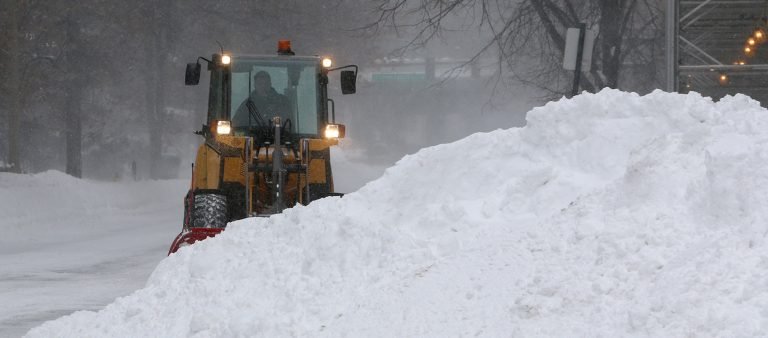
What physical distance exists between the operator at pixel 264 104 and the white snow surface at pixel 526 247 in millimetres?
4461

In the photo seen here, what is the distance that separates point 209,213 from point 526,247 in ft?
18.3

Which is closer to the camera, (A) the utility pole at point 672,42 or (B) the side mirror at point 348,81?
(B) the side mirror at point 348,81

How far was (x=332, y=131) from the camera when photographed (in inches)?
491

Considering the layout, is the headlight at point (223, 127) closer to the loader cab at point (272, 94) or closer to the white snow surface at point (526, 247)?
the loader cab at point (272, 94)

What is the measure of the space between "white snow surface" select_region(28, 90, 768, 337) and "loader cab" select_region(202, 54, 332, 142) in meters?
4.47

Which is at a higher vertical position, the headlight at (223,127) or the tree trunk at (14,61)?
the tree trunk at (14,61)

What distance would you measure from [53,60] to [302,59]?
1969 centimetres

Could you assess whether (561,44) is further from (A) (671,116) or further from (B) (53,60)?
(B) (53,60)

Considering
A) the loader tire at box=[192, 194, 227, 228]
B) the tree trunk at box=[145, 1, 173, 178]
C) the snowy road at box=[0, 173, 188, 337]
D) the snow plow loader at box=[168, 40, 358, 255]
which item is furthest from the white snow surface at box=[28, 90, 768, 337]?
the tree trunk at box=[145, 1, 173, 178]

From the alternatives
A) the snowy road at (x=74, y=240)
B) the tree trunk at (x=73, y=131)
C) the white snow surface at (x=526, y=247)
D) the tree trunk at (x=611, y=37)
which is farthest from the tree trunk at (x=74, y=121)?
the white snow surface at (x=526, y=247)

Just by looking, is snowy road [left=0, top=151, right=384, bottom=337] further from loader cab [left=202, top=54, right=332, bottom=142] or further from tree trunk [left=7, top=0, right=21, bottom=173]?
tree trunk [left=7, top=0, right=21, bottom=173]

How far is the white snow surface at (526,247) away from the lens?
17.4ft

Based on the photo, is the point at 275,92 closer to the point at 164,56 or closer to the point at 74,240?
the point at 74,240

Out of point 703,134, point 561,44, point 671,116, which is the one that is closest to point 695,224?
point 703,134
